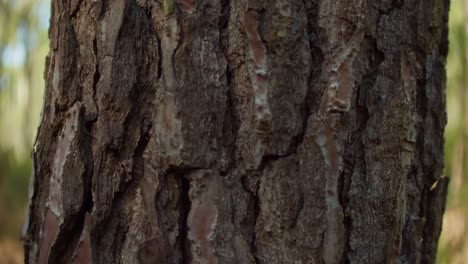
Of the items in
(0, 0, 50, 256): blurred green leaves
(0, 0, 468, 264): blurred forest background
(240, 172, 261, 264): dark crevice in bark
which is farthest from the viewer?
(0, 0, 50, 256): blurred green leaves

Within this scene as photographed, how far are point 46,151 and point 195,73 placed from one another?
242 mm

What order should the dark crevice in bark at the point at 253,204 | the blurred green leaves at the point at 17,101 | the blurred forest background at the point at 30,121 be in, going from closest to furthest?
the dark crevice in bark at the point at 253,204 → the blurred forest background at the point at 30,121 → the blurred green leaves at the point at 17,101

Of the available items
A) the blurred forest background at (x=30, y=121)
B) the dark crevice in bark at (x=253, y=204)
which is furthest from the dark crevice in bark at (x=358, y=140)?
the blurred forest background at (x=30, y=121)

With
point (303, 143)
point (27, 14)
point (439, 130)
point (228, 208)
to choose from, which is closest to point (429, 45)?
point (439, 130)

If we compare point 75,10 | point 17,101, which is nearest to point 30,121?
point 17,101

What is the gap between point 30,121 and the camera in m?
4.07

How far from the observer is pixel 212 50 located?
755 millimetres

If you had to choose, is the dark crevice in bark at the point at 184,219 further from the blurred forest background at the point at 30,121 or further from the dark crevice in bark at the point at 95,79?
the blurred forest background at the point at 30,121

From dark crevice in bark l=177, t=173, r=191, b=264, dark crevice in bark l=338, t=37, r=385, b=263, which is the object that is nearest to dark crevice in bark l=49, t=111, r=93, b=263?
dark crevice in bark l=177, t=173, r=191, b=264

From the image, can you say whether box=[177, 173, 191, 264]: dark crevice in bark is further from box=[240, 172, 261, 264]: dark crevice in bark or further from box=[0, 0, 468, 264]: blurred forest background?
box=[0, 0, 468, 264]: blurred forest background

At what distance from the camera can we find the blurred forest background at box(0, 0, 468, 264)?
8.18 feet

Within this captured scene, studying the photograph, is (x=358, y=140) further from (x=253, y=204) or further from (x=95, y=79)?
(x=95, y=79)

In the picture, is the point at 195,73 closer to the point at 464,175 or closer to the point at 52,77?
the point at 52,77

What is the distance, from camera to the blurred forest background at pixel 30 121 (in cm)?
249
